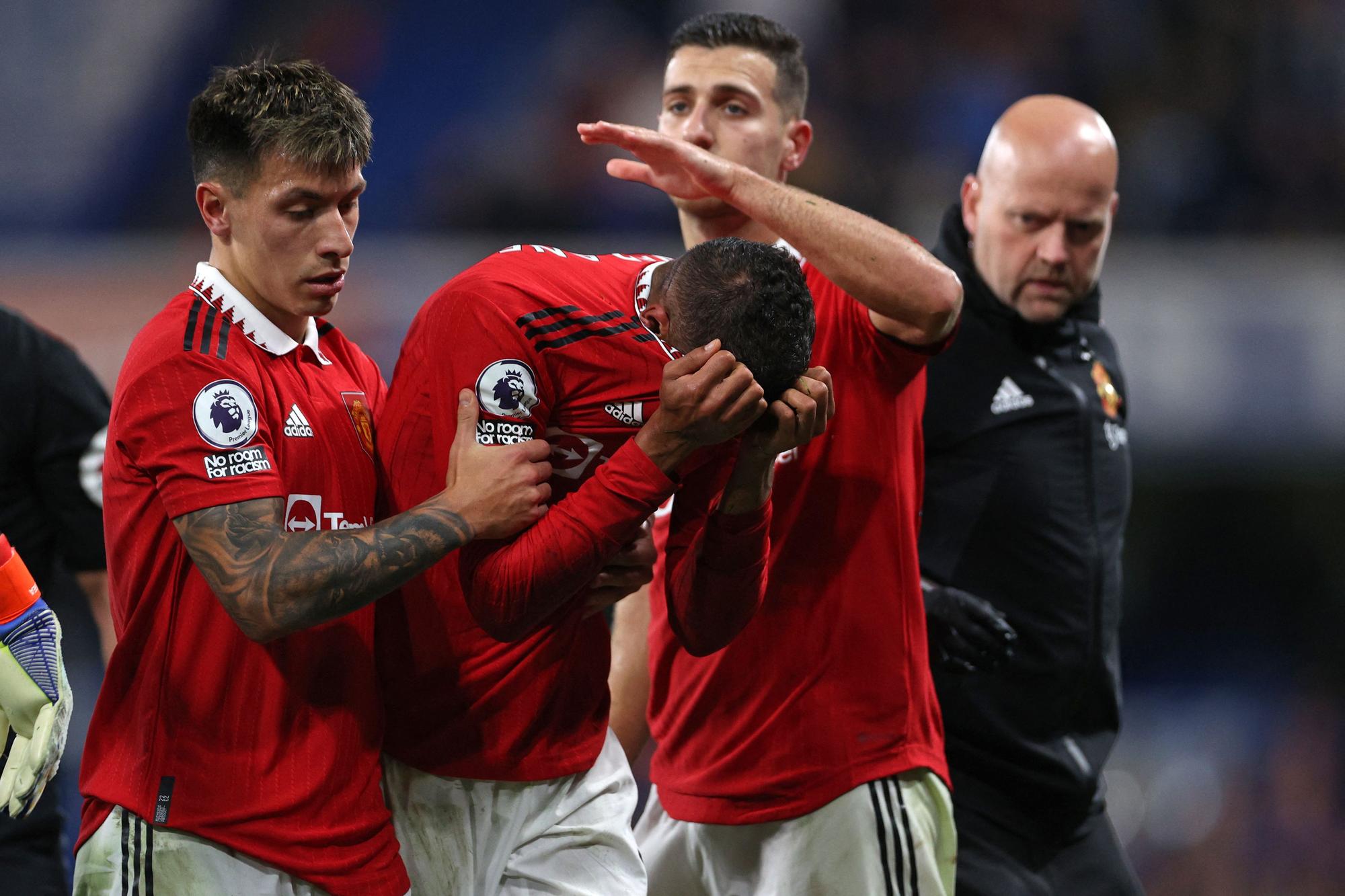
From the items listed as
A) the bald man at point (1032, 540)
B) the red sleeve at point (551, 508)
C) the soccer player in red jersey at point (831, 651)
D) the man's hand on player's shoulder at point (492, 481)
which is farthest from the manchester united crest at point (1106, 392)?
the man's hand on player's shoulder at point (492, 481)

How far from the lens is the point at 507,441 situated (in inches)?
102

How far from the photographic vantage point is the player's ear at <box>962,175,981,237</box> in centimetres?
415

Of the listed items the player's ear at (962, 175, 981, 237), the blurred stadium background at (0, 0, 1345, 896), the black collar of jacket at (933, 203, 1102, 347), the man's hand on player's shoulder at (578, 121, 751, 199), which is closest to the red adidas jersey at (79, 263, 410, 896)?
the man's hand on player's shoulder at (578, 121, 751, 199)

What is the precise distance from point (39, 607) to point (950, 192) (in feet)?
25.9

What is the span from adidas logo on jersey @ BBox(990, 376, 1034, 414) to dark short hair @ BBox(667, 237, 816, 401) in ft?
4.28

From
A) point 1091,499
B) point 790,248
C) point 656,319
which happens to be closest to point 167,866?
point 656,319

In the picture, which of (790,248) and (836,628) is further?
(790,248)

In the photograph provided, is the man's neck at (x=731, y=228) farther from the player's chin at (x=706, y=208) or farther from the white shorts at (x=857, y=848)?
the white shorts at (x=857, y=848)

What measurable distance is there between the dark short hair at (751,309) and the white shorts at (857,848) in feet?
3.37

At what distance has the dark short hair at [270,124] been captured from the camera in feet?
8.75

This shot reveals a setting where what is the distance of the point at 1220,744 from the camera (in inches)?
354

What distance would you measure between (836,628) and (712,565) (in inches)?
19.7

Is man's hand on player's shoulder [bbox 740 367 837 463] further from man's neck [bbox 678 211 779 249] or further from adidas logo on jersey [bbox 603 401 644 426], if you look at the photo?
man's neck [bbox 678 211 779 249]

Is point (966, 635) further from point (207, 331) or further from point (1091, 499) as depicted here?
point (207, 331)
